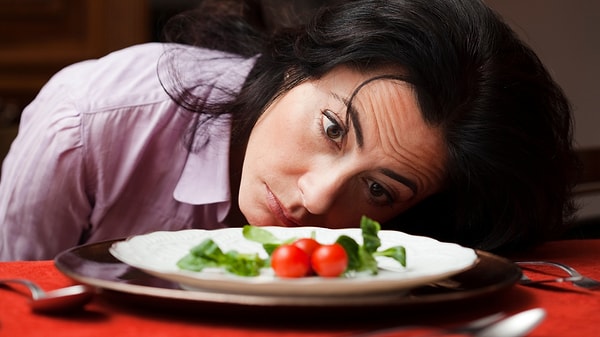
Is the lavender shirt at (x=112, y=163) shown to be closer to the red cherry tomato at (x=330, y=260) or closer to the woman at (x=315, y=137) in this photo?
the woman at (x=315, y=137)

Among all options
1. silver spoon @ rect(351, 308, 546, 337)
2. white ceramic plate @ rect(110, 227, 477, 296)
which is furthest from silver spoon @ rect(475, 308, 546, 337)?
white ceramic plate @ rect(110, 227, 477, 296)

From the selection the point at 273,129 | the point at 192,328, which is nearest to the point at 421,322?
the point at 192,328

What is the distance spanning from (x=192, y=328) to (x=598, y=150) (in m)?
1.31

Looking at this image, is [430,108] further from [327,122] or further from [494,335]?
[494,335]

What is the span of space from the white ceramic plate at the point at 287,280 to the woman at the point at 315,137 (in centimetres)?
27

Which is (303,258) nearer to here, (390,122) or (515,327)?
(515,327)

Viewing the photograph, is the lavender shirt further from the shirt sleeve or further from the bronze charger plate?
the bronze charger plate

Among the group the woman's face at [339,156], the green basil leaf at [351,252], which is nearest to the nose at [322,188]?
the woman's face at [339,156]

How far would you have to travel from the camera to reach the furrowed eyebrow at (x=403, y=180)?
4.43 feet

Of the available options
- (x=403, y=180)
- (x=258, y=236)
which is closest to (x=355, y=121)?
(x=403, y=180)

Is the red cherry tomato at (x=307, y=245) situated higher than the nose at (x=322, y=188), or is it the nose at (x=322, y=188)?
the red cherry tomato at (x=307, y=245)

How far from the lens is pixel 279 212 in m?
1.39

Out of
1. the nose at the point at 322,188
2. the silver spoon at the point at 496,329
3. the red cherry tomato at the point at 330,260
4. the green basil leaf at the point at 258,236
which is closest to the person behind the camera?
the silver spoon at the point at 496,329

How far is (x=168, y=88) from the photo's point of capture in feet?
5.47
